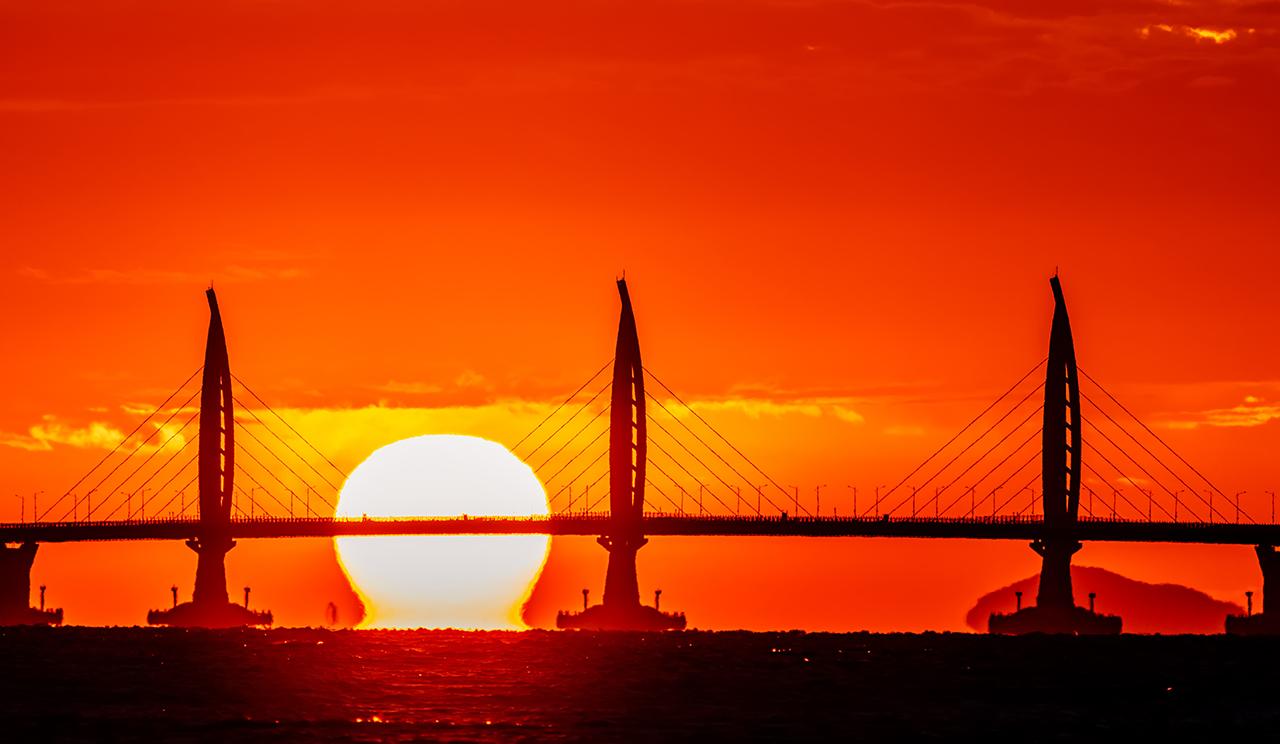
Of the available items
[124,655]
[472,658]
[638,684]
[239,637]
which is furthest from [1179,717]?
[239,637]

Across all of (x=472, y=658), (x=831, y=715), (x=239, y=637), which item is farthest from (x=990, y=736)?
(x=239, y=637)

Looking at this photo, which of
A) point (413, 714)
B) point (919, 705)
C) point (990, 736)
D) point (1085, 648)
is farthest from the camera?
point (1085, 648)

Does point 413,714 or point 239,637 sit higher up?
point 239,637

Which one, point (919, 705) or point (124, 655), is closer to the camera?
point (919, 705)

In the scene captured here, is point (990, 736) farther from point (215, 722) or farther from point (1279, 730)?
point (215, 722)

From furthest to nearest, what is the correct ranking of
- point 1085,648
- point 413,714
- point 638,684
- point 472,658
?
point 1085,648
point 472,658
point 638,684
point 413,714

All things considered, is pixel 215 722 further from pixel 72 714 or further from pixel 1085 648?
pixel 1085 648
